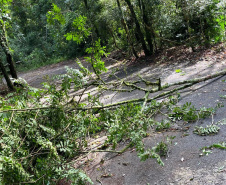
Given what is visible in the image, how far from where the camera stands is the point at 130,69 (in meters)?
11.0

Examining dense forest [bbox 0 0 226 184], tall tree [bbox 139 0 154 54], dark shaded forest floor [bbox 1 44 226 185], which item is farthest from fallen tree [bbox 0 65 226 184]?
tall tree [bbox 139 0 154 54]

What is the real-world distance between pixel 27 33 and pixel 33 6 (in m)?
3.57

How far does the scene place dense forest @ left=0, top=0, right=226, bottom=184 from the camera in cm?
283

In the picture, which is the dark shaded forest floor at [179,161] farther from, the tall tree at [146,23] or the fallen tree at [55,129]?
the tall tree at [146,23]

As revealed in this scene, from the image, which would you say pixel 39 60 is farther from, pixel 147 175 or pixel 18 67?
pixel 147 175

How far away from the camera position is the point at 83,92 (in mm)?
3594

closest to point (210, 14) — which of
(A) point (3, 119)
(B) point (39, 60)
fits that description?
(A) point (3, 119)

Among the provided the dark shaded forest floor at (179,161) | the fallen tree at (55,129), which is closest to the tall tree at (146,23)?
the dark shaded forest floor at (179,161)

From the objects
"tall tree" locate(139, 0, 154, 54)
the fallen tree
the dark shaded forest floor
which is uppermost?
"tall tree" locate(139, 0, 154, 54)

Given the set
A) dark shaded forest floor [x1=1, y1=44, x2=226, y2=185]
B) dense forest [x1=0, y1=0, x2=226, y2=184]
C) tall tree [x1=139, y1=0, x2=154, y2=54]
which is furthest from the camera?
tall tree [x1=139, y1=0, x2=154, y2=54]

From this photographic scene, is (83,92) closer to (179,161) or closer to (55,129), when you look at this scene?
(55,129)

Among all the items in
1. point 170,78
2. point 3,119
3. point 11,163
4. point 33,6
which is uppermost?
point 33,6

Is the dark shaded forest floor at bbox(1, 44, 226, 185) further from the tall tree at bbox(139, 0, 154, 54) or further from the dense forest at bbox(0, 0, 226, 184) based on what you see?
the tall tree at bbox(139, 0, 154, 54)

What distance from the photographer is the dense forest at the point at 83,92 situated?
2828 millimetres
